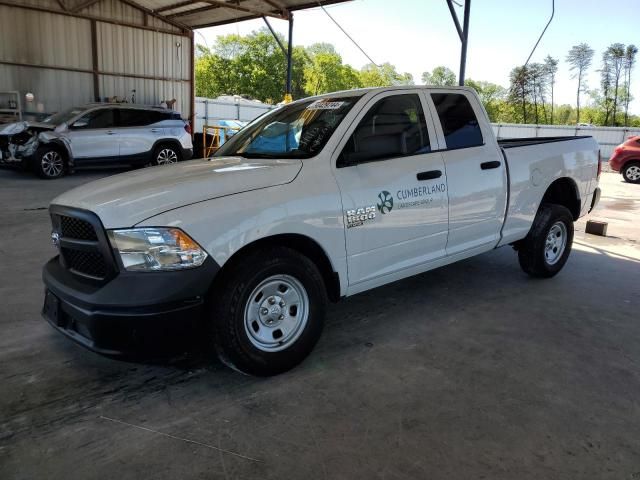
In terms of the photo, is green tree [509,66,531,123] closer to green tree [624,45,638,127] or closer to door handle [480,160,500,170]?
green tree [624,45,638,127]

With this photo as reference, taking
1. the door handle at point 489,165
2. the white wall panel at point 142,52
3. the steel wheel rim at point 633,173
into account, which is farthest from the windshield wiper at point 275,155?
the steel wheel rim at point 633,173

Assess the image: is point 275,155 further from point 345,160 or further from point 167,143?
point 167,143

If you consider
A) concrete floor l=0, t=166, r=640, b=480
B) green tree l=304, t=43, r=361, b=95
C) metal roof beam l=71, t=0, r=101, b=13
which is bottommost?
concrete floor l=0, t=166, r=640, b=480

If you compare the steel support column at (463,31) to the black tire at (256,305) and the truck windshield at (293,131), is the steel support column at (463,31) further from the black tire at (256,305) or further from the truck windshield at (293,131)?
Result: the black tire at (256,305)

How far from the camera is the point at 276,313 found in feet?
10.3

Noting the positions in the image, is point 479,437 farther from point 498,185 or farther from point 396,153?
point 498,185

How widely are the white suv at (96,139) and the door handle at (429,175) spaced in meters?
10.8

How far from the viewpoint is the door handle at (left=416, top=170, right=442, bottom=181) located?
3.77 metres

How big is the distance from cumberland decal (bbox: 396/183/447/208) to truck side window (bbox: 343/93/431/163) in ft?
0.90

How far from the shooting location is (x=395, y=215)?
3600 millimetres

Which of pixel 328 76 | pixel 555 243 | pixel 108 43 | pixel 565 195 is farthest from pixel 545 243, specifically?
pixel 328 76

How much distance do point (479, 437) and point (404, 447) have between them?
413 mm

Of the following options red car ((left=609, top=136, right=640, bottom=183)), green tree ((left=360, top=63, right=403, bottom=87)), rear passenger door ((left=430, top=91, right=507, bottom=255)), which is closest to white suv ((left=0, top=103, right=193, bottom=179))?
rear passenger door ((left=430, top=91, right=507, bottom=255))

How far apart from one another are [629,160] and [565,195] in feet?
43.0
